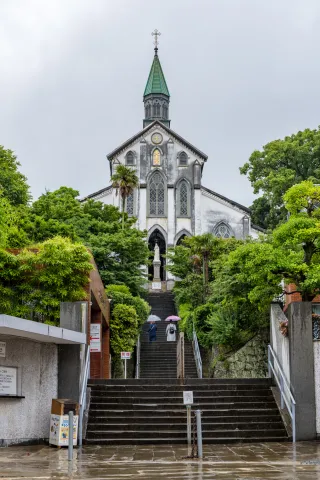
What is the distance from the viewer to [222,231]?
54.2 metres

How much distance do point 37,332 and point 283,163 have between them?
36.5 meters

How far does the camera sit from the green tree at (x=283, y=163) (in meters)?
45.6

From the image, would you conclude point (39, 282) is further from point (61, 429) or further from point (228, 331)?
point (228, 331)

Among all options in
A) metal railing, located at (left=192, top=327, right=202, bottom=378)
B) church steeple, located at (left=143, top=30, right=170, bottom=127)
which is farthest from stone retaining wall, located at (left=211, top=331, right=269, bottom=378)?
church steeple, located at (left=143, top=30, right=170, bottom=127)

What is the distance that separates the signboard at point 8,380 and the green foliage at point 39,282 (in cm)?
249

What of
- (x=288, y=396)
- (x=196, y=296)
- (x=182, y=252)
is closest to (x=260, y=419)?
(x=288, y=396)

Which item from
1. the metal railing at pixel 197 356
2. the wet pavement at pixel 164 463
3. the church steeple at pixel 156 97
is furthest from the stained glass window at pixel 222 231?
the wet pavement at pixel 164 463

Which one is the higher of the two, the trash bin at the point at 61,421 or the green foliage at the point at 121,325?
the green foliage at the point at 121,325

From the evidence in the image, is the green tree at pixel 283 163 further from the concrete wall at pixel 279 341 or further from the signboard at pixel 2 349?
the signboard at pixel 2 349

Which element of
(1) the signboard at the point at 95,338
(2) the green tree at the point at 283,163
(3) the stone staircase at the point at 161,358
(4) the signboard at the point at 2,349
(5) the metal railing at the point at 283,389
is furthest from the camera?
(2) the green tree at the point at 283,163

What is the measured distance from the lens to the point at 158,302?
146 feet

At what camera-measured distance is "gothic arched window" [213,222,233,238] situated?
53.9 m

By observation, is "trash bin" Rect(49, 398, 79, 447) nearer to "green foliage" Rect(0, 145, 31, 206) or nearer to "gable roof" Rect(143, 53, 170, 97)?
"green foliage" Rect(0, 145, 31, 206)

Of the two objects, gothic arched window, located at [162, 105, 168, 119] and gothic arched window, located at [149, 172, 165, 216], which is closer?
gothic arched window, located at [149, 172, 165, 216]
